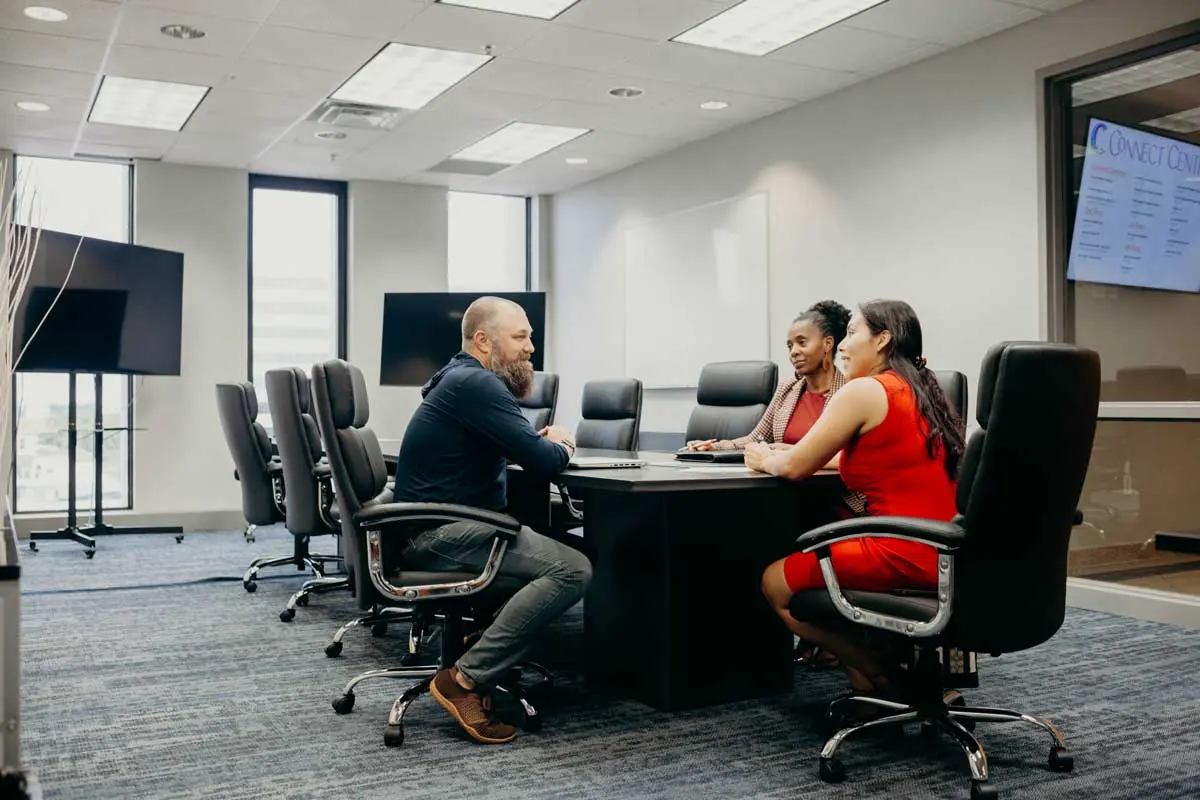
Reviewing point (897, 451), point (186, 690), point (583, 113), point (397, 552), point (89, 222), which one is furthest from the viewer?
point (89, 222)

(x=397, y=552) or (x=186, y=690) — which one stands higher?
(x=397, y=552)

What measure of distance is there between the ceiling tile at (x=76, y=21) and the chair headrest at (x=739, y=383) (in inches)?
122

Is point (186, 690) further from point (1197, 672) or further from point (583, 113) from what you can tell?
point (583, 113)

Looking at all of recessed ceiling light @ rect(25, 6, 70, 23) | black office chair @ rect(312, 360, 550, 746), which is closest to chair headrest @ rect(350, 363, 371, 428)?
black office chair @ rect(312, 360, 550, 746)

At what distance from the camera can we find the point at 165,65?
549cm

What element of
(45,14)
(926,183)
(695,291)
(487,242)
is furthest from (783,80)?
(487,242)

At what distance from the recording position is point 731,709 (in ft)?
9.59

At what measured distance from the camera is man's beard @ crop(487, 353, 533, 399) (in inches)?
115

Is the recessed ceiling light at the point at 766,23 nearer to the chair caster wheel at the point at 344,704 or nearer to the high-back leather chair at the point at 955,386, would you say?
the high-back leather chair at the point at 955,386

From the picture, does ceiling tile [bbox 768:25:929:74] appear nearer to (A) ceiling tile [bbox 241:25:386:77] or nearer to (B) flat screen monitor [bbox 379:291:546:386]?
(A) ceiling tile [bbox 241:25:386:77]

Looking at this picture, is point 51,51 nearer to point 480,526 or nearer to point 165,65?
point 165,65

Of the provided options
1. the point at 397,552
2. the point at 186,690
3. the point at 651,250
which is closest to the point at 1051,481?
the point at 397,552

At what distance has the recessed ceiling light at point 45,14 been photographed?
4668 millimetres

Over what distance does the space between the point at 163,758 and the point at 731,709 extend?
145 centimetres
